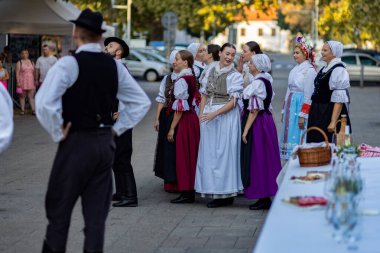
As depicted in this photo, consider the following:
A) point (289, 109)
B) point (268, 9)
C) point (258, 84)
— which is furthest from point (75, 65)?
point (268, 9)

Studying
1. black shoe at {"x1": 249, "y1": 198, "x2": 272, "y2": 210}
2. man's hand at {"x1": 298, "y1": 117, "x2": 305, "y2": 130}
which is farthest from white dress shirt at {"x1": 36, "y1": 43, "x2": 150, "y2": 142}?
man's hand at {"x1": 298, "y1": 117, "x2": 305, "y2": 130}

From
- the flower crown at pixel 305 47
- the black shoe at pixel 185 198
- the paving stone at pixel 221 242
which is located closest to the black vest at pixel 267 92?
the black shoe at pixel 185 198

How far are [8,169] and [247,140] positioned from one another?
15.5ft

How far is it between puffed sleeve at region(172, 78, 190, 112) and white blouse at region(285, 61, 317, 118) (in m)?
1.41

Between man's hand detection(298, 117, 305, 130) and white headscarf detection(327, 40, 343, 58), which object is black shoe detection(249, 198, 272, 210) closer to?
man's hand detection(298, 117, 305, 130)

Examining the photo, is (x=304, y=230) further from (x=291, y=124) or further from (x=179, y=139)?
(x=291, y=124)

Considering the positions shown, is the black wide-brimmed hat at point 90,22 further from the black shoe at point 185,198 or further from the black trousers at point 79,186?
the black shoe at point 185,198

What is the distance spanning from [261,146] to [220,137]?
0.44m

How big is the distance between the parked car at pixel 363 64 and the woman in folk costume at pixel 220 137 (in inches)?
1279

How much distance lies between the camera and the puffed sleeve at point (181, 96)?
34.2ft

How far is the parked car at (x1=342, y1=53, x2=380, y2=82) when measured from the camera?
42266mm

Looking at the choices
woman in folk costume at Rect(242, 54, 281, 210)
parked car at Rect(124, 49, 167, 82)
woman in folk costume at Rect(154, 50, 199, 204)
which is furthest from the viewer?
parked car at Rect(124, 49, 167, 82)

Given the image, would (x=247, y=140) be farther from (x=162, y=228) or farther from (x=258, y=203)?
(x=162, y=228)

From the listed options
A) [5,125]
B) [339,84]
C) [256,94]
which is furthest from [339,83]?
[5,125]
